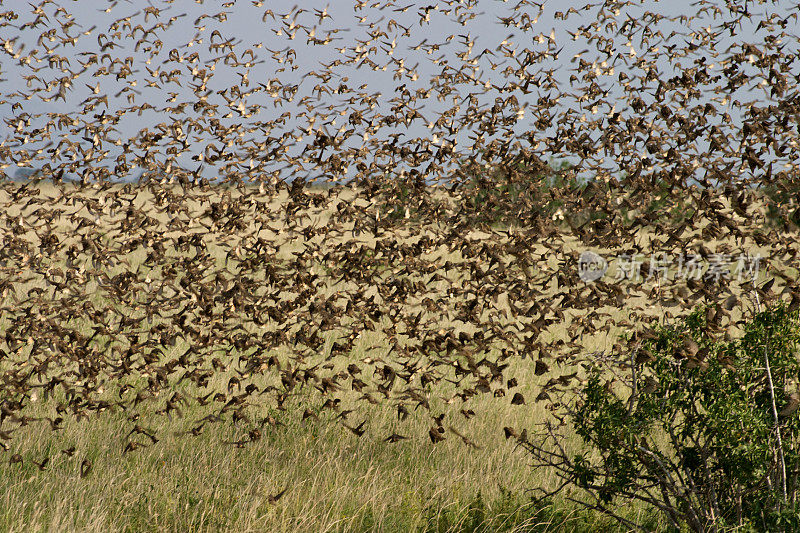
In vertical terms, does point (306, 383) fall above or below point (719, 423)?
below

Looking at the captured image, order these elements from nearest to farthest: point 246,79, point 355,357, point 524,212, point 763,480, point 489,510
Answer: point 763,480 < point 489,510 < point 524,212 < point 246,79 < point 355,357

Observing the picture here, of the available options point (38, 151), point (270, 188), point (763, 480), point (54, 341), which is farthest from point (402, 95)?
point (763, 480)

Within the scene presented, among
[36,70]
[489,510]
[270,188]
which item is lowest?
[489,510]

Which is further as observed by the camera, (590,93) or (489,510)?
(590,93)

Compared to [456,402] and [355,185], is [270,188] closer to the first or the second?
[355,185]

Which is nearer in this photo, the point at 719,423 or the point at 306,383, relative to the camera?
the point at 719,423

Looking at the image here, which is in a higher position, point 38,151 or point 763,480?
point 38,151

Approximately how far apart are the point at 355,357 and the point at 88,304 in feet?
11.4

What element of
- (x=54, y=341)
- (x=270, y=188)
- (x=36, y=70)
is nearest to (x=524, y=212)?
(x=270, y=188)

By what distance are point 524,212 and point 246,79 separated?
2.57m

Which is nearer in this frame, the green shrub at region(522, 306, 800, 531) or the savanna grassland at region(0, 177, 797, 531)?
the green shrub at region(522, 306, 800, 531)

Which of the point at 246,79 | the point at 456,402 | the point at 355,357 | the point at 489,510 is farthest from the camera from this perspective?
the point at 355,357

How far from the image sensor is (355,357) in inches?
349

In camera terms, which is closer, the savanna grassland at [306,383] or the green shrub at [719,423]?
the green shrub at [719,423]
